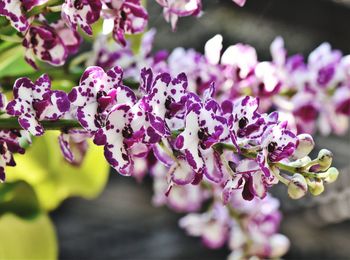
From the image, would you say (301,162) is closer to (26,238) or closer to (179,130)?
(179,130)

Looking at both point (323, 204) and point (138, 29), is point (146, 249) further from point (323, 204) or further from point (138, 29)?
point (138, 29)

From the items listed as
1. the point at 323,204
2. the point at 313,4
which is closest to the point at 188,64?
the point at 313,4

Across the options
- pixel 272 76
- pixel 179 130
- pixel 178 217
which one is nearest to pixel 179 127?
pixel 179 130

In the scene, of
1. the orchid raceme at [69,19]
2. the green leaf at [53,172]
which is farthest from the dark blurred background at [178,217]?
the orchid raceme at [69,19]

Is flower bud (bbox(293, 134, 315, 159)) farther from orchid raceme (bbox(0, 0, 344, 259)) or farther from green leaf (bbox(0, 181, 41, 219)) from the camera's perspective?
green leaf (bbox(0, 181, 41, 219))

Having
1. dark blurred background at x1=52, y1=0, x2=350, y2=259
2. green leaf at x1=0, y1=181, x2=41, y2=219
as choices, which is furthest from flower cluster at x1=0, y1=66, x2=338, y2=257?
dark blurred background at x1=52, y1=0, x2=350, y2=259
